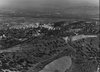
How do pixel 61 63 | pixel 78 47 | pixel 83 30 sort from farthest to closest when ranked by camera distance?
pixel 83 30, pixel 78 47, pixel 61 63

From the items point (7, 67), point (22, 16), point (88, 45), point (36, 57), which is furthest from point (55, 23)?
point (7, 67)

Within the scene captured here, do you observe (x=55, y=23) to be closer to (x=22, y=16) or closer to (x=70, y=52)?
(x=22, y=16)

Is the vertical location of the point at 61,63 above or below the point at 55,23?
below

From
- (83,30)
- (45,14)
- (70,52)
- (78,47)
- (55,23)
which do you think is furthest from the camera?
(45,14)

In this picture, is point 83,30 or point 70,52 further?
point 83,30

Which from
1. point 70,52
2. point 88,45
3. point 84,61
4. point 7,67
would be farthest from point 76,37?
point 7,67

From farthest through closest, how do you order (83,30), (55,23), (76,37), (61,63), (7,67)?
(55,23), (83,30), (76,37), (61,63), (7,67)

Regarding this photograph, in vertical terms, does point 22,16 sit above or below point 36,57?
above

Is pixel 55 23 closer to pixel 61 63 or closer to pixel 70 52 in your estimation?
pixel 70 52

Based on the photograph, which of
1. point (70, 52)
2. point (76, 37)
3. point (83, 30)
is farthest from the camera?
point (83, 30)
